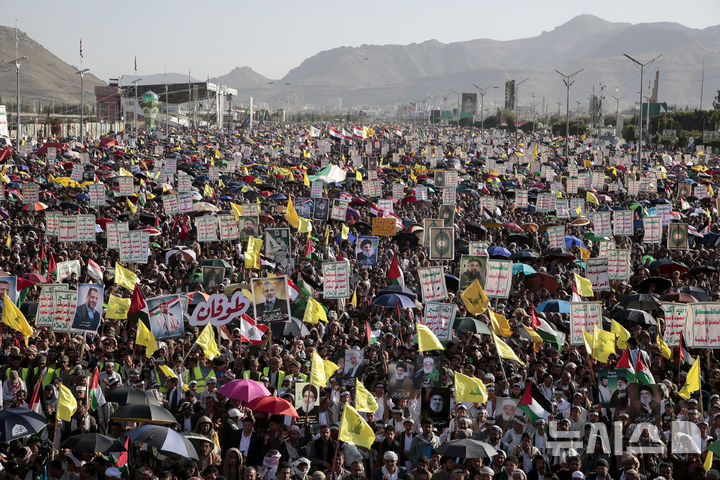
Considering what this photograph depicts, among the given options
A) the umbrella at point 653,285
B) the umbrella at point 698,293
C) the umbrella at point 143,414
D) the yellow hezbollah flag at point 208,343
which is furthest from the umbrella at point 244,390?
the umbrella at point 653,285

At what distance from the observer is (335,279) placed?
15.5m

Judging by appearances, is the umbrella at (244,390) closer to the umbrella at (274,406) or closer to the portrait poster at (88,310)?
the umbrella at (274,406)

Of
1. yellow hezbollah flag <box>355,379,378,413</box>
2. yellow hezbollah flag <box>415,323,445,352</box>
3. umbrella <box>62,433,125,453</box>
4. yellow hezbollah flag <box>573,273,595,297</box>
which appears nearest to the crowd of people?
umbrella <box>62,433,125,453</box>

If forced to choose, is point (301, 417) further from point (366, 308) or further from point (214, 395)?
point (366, 308)

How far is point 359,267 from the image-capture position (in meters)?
19.0

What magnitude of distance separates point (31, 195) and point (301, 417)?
1694 centimetres

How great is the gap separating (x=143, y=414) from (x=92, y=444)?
0.70m

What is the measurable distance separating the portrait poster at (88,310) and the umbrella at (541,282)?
26.5 feet

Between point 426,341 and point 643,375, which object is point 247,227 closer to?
point 426,341

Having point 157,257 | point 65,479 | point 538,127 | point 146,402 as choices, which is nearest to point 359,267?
point 157,257

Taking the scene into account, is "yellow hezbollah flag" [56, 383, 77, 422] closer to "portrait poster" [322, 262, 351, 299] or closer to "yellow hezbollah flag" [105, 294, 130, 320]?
"yellow hezbollah flag" [105, 294, 130, 320]

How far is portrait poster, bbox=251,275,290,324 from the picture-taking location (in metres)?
12.7

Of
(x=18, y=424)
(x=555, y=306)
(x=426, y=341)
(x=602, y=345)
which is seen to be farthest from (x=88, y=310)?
(x=555, y=306)

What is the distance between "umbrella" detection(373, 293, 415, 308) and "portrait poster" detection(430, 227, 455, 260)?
3515 millimetres
